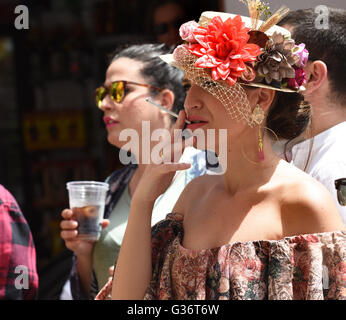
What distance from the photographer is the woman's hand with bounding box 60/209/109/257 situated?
263cm

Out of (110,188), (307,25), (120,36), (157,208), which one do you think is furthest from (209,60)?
(120,36)

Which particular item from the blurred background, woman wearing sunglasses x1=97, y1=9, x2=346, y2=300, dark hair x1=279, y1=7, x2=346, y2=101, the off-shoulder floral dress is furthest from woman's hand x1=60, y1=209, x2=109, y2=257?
the blurred background

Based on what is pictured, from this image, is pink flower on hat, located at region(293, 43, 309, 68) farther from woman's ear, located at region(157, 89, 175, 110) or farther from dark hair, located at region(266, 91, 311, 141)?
woman's ear, located at region(157, 89, 175, 110)

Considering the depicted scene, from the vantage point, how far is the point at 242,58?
1.72 metres

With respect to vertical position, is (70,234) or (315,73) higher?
(315,73)

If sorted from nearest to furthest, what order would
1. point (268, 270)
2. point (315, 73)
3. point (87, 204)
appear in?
point (268, 270) < point (315, 73) < point (87, 204)

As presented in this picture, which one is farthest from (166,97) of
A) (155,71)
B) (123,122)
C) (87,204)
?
(87,204)

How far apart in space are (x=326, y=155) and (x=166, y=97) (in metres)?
1.03

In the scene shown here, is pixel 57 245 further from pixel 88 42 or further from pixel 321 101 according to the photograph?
pixel 321 101

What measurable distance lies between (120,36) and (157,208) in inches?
119

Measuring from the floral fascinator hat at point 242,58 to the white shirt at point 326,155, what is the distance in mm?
401

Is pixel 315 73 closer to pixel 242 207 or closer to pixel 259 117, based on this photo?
pixel 259 117

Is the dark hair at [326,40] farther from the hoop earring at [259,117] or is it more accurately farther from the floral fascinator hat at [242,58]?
the hoop earring at [259,117]

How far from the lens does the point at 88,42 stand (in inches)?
211
